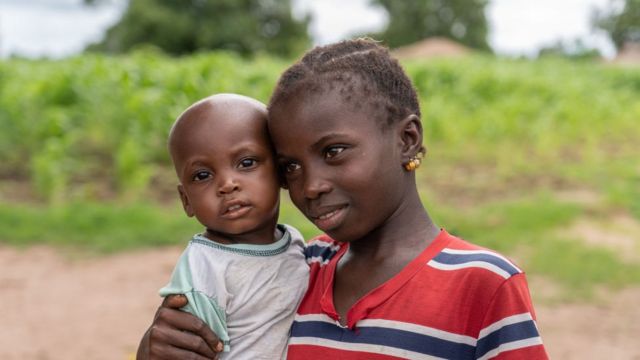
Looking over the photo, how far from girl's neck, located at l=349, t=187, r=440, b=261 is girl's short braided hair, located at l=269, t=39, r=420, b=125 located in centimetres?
17

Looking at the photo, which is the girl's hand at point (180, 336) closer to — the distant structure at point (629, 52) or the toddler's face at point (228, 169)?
the toddler's face at point (228, 169)

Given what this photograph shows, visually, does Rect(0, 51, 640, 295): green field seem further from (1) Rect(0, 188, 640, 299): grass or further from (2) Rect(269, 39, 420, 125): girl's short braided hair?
(2) Rect(269, 39, 420, 125): girl's short braided hair

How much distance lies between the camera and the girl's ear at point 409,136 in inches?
55.8

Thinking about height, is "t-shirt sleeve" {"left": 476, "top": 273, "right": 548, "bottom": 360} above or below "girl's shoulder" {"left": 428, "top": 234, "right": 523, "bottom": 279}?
below

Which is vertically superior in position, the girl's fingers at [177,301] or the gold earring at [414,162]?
the gold earring at [414,162]

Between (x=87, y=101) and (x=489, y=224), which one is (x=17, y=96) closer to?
(x=87, y=101)

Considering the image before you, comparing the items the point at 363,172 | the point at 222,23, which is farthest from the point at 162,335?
the point at 222,23

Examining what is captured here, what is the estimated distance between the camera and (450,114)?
9.88m

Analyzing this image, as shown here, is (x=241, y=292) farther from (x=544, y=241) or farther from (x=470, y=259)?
(x=544, y=241)

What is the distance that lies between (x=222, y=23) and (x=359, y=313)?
31.3m

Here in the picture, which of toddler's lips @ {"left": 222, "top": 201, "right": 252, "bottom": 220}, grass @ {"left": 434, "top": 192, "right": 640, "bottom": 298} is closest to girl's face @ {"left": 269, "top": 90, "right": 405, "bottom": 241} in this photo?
toddler's lips @ {"left": 222, "top": 201, "right": 252, "bottom": 220}

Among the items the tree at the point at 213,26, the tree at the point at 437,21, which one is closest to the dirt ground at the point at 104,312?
the tree at the point at 213,26

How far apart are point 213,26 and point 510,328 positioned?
31657 millimetres

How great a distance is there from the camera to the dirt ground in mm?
4320
